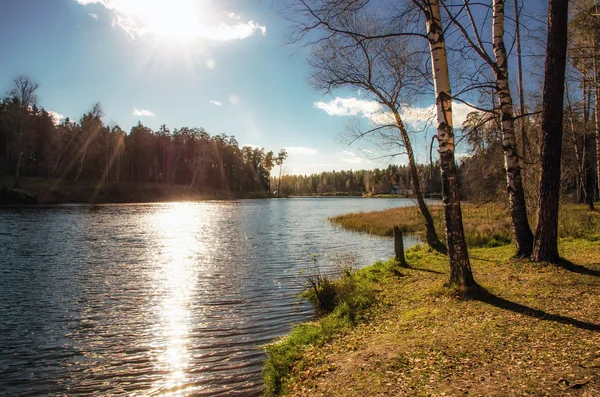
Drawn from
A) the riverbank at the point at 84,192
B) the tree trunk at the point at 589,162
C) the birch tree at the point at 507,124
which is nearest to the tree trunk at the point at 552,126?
the birch tree at the point at 507,124

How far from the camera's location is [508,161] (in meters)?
9.77

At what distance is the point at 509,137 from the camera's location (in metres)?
9.65

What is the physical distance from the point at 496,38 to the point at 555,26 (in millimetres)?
1385

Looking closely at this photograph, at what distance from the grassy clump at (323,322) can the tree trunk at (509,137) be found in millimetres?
3963

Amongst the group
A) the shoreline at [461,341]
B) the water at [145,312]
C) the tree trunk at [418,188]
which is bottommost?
the water at [145,312]

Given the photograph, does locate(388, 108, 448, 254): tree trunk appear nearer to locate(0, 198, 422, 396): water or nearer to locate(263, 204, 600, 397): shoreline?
locate(0, 198, 422, 396): water

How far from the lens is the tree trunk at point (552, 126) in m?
8.58

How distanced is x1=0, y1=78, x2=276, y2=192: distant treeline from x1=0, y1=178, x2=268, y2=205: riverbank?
2670 millimetres

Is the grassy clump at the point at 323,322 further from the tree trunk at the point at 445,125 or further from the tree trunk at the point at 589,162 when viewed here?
the tree trunk at the point at 589,162

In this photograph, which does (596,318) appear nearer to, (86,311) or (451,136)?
(451,136)

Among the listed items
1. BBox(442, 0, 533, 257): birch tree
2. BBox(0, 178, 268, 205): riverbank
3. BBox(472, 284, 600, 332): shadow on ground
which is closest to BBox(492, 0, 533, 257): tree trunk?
BBox(442, 0, 533, 257): birch tree

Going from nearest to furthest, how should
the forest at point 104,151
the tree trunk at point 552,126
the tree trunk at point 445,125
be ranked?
the tree trunk at point 445,125, the tree trunk at point 552,126, the forest at point 104,151

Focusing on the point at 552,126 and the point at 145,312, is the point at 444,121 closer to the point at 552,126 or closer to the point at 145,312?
the point at 552,126

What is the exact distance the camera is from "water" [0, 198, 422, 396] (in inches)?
252
